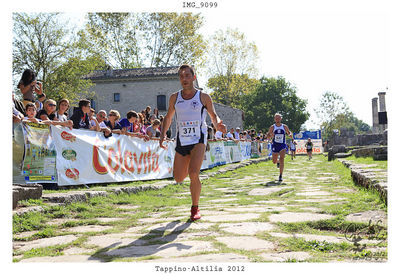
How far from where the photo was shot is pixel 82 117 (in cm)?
780

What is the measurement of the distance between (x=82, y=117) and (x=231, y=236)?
5.33m

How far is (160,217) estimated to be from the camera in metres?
4.72

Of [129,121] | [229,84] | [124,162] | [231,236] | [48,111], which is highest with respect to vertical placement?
[229,84]

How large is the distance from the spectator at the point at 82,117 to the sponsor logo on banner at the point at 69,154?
795mm

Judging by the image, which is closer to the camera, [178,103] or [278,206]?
[178,103]

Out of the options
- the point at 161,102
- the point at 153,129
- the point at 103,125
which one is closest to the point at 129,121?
the point at 103,125

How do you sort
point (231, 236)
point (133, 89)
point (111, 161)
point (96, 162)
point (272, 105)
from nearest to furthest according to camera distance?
point (231, 236) < point (96, 162) < point (111, 161) < point (133, 89) < point (272, 105)

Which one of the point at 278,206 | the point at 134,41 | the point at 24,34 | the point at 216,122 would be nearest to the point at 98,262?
the point at 216,122

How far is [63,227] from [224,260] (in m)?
2.36

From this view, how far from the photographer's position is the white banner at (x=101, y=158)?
22.4 ft

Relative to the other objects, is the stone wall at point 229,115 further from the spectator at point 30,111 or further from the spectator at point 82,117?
the spectator at point 30,111

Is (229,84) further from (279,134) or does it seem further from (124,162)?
(124,162)

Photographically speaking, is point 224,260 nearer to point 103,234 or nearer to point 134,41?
point 103,234

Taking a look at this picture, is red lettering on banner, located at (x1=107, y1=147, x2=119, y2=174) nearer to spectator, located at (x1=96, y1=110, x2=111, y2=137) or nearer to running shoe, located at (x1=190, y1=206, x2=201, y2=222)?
spectator, located at (x1=96, y1=110, x2=111, y2=137)
